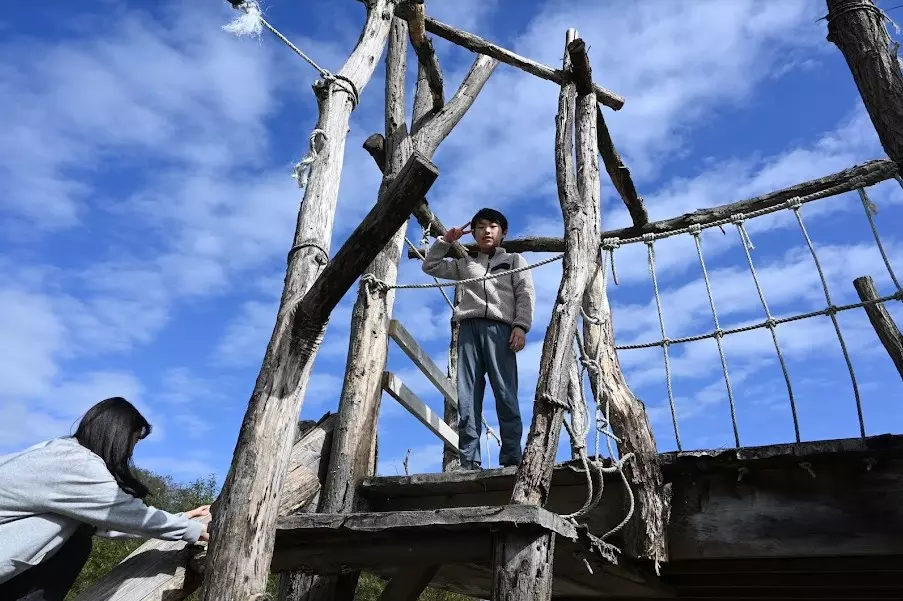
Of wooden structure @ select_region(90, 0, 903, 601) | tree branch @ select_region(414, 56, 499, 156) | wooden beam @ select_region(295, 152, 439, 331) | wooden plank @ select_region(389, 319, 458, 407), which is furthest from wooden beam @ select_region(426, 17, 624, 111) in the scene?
wooden beam @ select_region(295, 152, 439, 331)

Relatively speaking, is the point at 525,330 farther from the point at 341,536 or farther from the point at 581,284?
the point at 341,536

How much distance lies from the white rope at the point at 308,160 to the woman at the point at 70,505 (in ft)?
3.66

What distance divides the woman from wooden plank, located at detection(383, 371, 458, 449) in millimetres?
1558

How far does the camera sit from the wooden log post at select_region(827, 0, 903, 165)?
3453 millimetres

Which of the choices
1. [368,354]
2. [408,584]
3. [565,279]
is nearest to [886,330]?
[565,279]

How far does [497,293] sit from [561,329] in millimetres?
1303

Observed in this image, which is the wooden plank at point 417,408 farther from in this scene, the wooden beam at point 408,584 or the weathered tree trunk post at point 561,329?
the weathered tree trunk post at point 561,329

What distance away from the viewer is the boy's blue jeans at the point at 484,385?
151 inches

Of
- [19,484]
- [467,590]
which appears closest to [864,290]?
[467,590]

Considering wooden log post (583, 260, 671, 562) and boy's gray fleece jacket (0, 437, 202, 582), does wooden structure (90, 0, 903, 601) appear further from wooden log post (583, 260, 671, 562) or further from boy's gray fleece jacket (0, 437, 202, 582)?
boy's gray fleece jacket (0, 437, 202, 582)

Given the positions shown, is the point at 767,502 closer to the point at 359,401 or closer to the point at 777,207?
the point at 777,207

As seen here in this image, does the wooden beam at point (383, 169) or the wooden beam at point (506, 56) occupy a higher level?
the wooden beam at point (506, 56)

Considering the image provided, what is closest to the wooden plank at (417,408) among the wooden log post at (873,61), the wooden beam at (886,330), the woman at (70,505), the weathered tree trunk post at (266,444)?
the weathered tree trunk post at (266,444)

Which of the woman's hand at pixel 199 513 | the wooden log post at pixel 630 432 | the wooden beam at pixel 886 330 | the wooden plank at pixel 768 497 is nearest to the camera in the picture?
the woman's hand at pixel 199 513
